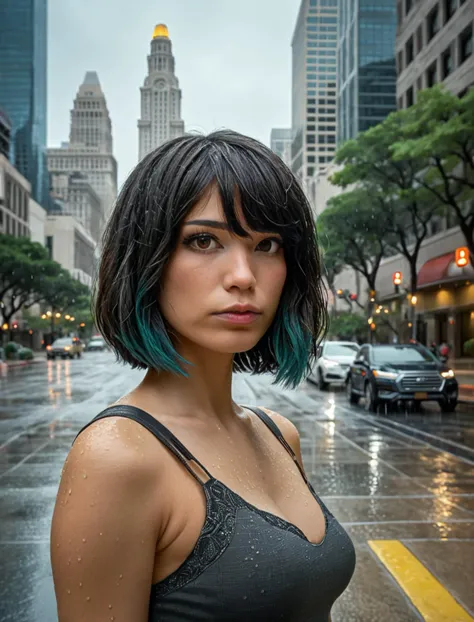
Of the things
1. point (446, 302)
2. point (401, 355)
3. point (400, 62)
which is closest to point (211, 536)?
point (401, 355)

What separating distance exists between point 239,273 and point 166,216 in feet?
0.64

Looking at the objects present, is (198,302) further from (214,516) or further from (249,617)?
(249,617)

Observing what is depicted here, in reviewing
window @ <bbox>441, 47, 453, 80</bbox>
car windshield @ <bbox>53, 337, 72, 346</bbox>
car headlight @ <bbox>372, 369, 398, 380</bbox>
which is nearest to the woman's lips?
car headlight @ <bbox>372, 369, 398, 380</bbox>

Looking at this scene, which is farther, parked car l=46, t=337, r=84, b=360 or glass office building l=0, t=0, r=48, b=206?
glass office building l=0, t=0, r=48, b=206

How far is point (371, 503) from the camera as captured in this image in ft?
A: 21.7

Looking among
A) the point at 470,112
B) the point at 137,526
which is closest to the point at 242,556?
the point at 137,526

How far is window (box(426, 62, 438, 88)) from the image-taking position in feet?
129

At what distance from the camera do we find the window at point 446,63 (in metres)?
36.8

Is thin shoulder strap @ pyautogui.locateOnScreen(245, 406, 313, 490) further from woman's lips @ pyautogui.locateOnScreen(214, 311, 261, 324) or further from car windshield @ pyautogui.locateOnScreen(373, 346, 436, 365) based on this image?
car windshield @ pyautogui.locateOnScreen(373, 346, 436, 365)

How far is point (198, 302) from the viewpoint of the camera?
4.55ft

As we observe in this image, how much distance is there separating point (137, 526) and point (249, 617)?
293mm

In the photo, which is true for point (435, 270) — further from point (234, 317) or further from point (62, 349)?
point (234, 317)

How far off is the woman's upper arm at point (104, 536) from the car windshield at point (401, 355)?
15.8 m

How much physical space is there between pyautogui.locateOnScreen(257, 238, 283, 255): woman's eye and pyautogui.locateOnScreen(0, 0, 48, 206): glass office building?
381 feet
